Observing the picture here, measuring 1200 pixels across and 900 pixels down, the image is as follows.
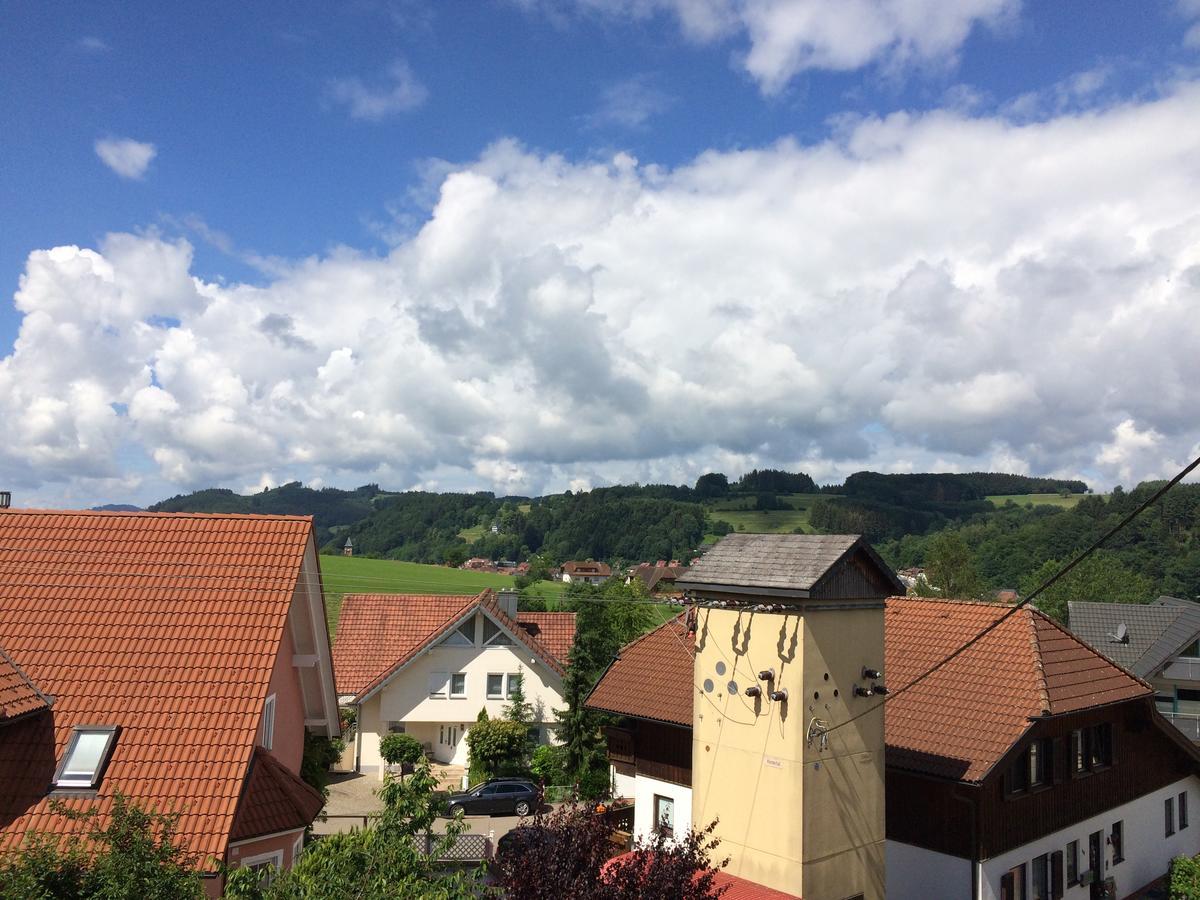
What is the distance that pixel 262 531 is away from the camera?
1544cm

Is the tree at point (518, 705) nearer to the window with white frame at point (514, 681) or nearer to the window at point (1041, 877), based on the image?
the window with white frame at point (514, 681)

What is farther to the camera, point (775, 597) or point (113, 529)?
point (113, 529)

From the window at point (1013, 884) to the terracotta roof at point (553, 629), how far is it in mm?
24812

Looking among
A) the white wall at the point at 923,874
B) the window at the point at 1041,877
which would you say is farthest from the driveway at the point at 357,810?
the window at the point at 1041,877

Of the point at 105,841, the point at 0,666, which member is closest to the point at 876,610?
the point at 105,841

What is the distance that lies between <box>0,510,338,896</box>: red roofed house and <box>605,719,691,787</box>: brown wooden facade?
9670mm

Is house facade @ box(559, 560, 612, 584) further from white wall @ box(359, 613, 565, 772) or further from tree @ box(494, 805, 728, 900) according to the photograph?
tree @ box(494, 805, 728, 900)

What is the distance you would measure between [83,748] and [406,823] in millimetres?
6070

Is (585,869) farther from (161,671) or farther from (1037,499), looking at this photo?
(1037,499)

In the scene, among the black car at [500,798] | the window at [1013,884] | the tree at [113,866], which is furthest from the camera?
the black car at [500,798]

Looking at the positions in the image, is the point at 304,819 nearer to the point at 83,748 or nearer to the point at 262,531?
the point at 83,748

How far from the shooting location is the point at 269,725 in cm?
1455

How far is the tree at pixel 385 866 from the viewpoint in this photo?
7648mm

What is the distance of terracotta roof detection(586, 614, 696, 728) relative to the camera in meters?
22.8
